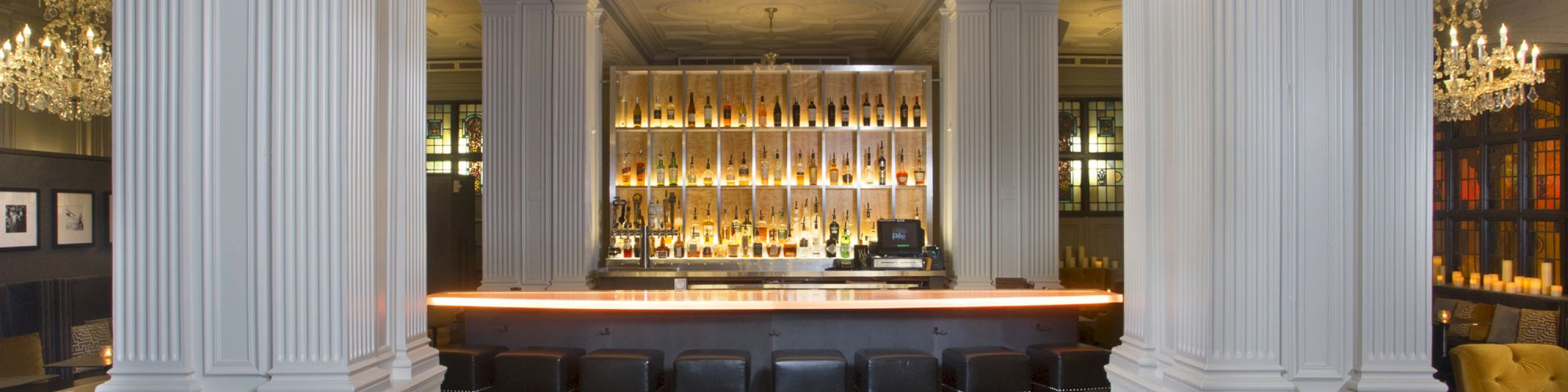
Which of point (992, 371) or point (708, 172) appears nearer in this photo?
point (992, 371)

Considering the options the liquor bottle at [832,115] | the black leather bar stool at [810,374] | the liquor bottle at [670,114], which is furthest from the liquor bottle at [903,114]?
the black leather bar stool at [810,374]

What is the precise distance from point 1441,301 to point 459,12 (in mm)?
10428

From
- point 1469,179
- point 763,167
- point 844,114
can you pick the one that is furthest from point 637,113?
point 1469,179

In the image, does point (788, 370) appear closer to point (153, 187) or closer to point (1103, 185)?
point (153, 187)

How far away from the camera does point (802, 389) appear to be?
4.59 meters

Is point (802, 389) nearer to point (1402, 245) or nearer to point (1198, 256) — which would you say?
point (1198, 256)

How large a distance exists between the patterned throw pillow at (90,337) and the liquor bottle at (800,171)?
5511mm

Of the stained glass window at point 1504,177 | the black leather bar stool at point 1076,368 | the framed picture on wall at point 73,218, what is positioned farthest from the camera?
the stained glass window at point 1504,177

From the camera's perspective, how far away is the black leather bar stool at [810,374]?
4590 mm

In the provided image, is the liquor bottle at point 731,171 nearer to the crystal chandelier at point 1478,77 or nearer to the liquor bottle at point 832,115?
the liquor bottle at point 832,115

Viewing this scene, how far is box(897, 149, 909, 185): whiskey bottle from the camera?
9.04 m

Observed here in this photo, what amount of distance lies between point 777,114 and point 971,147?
209 centimetres

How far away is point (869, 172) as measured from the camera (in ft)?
30.2

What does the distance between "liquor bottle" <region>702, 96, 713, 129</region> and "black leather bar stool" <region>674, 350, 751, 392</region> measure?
15.5 ft
